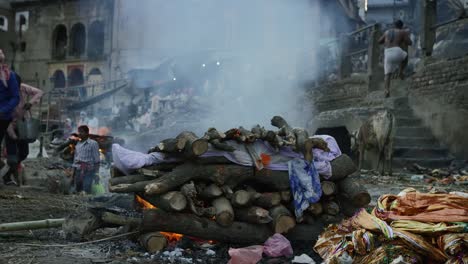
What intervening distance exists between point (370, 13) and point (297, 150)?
29777mm

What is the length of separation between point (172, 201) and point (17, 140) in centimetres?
422

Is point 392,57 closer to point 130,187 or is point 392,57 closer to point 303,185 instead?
point 303,185

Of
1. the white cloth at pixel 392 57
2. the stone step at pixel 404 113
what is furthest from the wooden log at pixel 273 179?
the white cloth at pixel 392 57

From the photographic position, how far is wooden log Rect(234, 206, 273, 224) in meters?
3.61

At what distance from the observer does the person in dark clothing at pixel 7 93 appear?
5848mm

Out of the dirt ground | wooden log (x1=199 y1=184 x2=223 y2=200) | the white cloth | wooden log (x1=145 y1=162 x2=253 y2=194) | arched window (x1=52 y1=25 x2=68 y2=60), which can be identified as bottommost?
the dirt ground

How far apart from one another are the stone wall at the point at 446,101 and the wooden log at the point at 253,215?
6.99 meters

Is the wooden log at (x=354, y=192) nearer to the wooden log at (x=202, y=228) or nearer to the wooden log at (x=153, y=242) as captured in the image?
the wooden log at (x=202, y=228)

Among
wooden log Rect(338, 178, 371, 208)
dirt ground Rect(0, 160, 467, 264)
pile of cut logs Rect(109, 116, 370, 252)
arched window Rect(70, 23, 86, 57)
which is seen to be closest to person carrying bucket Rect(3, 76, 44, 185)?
dirt ground Rect(0, 160, 467, 264)

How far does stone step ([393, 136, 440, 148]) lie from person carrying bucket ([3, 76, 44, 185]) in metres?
7.16

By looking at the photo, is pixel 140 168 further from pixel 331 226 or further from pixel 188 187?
pixel 331 226

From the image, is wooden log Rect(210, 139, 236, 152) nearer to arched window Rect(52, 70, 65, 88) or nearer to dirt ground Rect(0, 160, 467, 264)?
dirt ground Rect(0, 160, 467, 264)

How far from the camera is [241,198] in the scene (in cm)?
360

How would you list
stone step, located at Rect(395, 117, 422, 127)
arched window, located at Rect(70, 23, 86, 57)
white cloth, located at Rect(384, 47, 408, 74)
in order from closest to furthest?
stone step, located at Rect(395, 117, 422, 127), white cloth, located at Rect(384, 47, 408, 74), arched window, located at Rect(70, 23, 86, 57)
